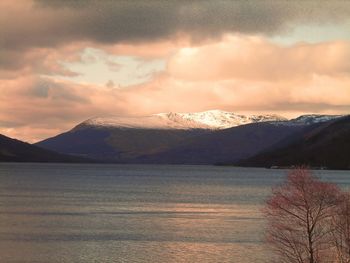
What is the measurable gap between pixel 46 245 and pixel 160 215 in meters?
39.7

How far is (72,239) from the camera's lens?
81062 mm

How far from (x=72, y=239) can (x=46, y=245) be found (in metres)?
5.58

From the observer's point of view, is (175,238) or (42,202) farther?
(42,202)

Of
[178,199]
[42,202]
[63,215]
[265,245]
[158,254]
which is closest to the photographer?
[158,254]

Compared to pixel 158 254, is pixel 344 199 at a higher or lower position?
higher

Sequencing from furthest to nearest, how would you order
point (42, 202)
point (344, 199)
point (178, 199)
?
1. point (178, 199)
2. point (42, 202)
3. point (344, 199)

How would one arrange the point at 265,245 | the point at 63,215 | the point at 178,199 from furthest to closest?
the point at 178,199 → the point at 63,215 → the point at 265,245

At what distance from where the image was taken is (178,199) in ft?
516

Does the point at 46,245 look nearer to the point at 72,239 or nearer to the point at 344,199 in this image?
the point at 72,239

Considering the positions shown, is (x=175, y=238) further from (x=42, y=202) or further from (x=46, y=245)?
(x=42, y=202)

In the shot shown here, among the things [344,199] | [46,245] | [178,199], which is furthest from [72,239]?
[178,199]

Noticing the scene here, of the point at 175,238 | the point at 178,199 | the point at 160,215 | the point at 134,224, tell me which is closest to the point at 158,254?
the point at 175,238

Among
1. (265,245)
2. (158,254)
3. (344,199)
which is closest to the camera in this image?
(344,199)

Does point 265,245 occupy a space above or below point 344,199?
below
